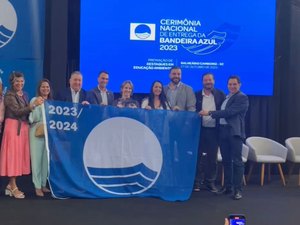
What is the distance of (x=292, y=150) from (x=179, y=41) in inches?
91.8

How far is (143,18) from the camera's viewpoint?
22.7 feet

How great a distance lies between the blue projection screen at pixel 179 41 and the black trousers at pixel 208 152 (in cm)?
138

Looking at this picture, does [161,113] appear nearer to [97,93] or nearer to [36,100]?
[97,93]

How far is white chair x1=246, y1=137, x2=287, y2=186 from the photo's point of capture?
6.52 m

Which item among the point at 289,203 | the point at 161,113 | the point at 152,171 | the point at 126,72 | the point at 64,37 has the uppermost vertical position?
the point at 64,37

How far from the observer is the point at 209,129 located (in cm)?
573

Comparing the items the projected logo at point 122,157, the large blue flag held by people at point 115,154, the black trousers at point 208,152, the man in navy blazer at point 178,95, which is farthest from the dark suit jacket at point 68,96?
the black trousers at point 208,152

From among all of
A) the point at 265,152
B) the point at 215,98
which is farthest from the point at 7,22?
the point at 265,152

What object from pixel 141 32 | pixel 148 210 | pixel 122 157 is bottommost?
pixel 148 210

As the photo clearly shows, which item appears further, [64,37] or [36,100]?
[64,37]

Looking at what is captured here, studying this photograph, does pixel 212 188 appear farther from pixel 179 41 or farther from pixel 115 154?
pixel 179 41

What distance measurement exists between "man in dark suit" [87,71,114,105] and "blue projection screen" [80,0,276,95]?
3.23 ft

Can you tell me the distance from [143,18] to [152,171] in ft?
8.74

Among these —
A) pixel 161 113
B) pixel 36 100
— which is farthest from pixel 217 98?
pixel 36 100
